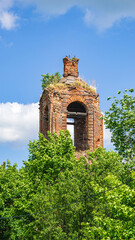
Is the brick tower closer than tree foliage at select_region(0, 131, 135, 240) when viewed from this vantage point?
No

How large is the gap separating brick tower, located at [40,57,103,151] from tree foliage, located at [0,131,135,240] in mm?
2283

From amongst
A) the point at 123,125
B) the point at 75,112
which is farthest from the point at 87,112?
the point at 123,125

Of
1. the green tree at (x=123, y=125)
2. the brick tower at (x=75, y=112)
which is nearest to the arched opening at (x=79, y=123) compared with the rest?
the brick tower at (x=75, y=112)

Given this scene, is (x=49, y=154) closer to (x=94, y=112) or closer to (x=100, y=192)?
(x=94, y=112)

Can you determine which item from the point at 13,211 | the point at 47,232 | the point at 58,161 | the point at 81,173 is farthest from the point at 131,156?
the point at 13,211

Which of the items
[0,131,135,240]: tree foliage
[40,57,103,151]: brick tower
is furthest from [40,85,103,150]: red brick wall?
→ [0,131,135,240]: tree foliage

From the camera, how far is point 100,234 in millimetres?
16234

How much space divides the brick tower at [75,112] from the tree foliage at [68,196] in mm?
2283

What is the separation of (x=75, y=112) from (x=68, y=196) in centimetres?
1043

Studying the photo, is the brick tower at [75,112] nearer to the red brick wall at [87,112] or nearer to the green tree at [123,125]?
the red brick wall at [87,112]

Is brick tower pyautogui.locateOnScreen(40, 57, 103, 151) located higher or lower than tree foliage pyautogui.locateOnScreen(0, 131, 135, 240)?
higher

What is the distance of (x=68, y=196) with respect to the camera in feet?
64.5

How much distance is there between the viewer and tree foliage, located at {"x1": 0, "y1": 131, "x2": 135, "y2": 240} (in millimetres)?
16250

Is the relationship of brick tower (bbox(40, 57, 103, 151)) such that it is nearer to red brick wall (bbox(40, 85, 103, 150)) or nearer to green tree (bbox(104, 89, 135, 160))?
red brick wall (bbox(40, 85, 103, 150))
